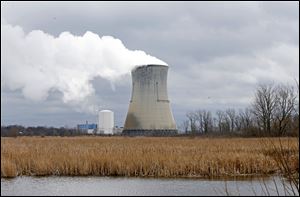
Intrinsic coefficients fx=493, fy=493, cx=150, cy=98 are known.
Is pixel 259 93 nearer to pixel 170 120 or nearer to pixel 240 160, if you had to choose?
pixel 170 120

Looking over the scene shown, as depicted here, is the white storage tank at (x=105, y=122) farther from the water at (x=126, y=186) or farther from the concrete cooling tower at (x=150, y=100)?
the water at (x=126, y=186)

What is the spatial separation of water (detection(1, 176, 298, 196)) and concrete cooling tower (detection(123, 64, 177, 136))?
1781 cm

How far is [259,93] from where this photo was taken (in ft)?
131

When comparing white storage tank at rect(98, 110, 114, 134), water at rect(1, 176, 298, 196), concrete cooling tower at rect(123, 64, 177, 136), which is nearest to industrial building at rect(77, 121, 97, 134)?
white storage tank at rect(98, 110, 114, 134)

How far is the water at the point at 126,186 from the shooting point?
965 cm

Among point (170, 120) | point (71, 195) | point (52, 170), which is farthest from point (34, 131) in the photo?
point (71, 195)

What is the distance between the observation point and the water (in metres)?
9.65

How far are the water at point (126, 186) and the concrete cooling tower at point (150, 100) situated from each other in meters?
17.8

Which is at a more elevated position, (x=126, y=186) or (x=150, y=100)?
(x=150, y=100)

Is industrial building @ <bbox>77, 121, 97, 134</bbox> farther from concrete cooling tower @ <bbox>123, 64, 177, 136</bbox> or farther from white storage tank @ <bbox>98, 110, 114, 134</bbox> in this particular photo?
concrete cooling tower @ <bbox>123, 64, 177, 136</bbox>

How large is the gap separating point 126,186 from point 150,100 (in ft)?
63.2

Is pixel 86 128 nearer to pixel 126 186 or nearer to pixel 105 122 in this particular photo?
pixel 105 122

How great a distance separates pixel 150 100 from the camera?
2980 centimetres

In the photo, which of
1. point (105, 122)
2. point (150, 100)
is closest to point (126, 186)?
point (150, 100)
